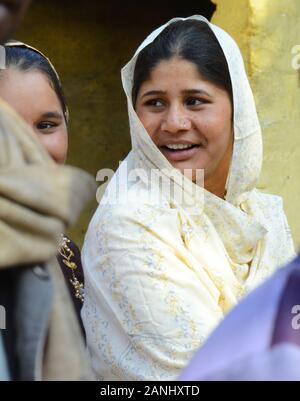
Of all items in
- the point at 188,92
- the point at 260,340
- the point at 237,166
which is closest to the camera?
the point at 260,340

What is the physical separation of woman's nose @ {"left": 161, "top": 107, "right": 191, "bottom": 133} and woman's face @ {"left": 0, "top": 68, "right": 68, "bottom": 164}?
32 centimetres

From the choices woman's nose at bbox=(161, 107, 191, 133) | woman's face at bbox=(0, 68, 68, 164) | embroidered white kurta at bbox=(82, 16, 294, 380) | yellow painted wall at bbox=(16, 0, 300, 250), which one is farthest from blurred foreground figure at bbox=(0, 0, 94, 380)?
yellow painted wall at bbox=(16, 0, 300, 250)

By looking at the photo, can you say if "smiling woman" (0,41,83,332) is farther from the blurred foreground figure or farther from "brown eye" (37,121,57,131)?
the blurred foreground figure

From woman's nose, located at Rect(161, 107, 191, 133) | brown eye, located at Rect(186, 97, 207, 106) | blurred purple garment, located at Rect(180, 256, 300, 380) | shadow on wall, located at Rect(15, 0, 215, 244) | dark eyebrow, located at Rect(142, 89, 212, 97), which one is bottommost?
blurred purple garment, located at Rect(180, 256, 300, 380)

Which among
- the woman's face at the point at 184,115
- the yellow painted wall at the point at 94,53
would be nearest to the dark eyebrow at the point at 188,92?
the woman's face at the point at 184,115

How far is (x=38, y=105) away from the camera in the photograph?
274 centimetres

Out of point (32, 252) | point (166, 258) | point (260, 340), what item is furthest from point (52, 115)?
point (260, 340)

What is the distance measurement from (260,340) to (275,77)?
308 centimetres

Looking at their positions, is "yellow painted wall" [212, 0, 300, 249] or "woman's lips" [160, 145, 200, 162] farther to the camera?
"yellow painted wall" [212, 0, 300, 249]

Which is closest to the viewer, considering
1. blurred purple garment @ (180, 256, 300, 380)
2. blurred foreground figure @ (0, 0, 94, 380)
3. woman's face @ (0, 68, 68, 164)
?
blurred purple garment @ (180, 256, 300, 380)

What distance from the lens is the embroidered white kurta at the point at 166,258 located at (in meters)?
2.54

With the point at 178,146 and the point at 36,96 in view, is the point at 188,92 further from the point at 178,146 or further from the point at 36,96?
the point at 36,96

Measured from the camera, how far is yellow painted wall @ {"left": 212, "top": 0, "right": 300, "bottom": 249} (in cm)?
402
